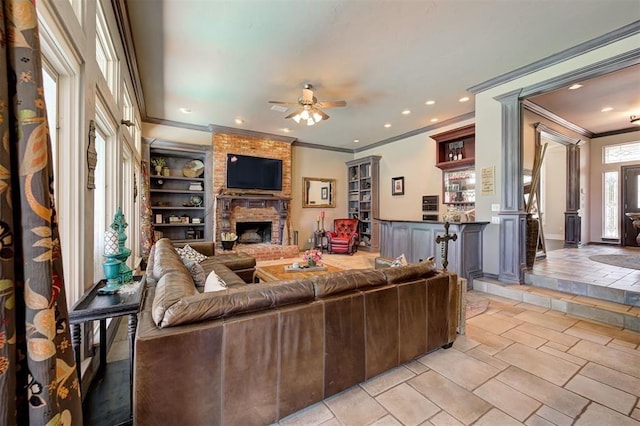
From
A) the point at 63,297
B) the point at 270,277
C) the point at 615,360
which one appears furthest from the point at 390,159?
the point at 63,297

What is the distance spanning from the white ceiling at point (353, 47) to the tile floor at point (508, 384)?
3068 millimetres

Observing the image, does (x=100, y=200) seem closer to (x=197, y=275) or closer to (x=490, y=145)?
(x=197, y=275)

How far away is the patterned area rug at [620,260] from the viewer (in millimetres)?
4379

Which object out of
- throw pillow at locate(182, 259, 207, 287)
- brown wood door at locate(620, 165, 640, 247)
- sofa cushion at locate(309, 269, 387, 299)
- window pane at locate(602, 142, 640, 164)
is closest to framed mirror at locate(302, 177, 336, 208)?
throw pillow at locate(182, 259, 207, 287)

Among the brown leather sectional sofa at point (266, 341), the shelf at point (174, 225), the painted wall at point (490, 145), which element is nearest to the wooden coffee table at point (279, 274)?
the brown leather sectional sofa at point (266, 341)

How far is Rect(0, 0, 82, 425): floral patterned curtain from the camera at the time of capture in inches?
26.9

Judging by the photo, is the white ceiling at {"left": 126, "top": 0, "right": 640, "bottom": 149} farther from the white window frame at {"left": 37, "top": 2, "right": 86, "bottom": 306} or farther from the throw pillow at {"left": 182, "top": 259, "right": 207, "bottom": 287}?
the throw pillow at {"left": 182, "top": 259, "right": 207, "bottom": 287}

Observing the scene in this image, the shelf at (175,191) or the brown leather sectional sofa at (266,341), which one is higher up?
the shelf at (175,191)

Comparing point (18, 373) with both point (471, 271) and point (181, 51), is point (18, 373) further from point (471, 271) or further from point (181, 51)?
point (471, 271)

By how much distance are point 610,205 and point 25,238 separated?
9.74m

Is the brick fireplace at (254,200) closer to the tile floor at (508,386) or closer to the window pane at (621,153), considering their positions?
the tile floor at (508,386)

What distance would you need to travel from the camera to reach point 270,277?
3.36m

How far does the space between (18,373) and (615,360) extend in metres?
3.55

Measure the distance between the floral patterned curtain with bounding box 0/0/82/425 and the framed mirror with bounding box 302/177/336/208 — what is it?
6.99m
